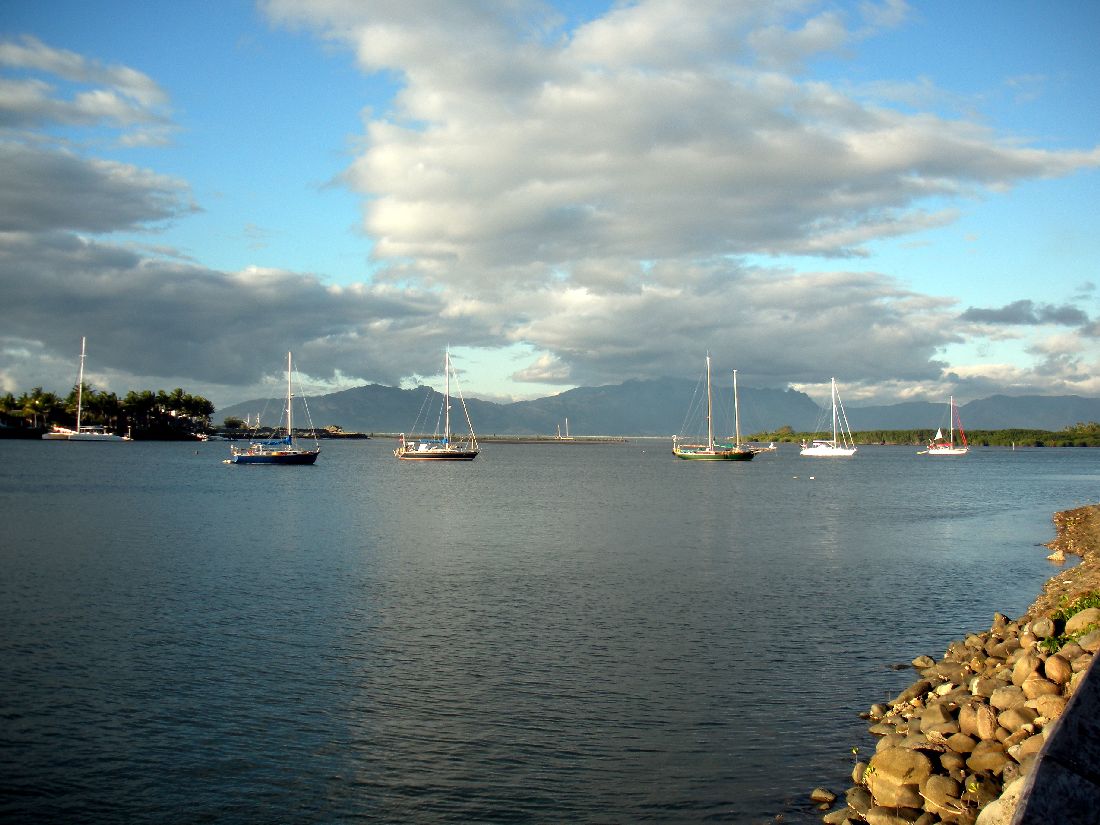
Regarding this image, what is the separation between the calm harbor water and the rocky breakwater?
0.98 meters

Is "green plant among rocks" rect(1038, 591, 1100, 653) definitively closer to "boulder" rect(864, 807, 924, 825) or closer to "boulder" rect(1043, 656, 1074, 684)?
"boulder" rect(1043, 656, 1074, 684)

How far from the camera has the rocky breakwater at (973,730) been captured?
12211 millimetres

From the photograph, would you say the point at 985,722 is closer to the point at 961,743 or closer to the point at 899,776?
the point at 961,743

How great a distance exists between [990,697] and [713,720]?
5.12 metres

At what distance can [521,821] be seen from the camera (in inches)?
520

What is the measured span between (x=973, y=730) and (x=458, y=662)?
11777 mm

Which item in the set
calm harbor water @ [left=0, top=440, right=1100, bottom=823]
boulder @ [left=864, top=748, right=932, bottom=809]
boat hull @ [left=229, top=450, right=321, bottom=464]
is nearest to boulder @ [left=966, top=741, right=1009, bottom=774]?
boulder @ [left=864, top=748, right=932, bottom=809]

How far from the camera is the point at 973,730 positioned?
14.2m

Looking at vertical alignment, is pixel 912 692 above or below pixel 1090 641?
below

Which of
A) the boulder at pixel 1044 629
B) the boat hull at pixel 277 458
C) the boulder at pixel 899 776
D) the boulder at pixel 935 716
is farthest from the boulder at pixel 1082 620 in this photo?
the boat hull at pixel 277 458

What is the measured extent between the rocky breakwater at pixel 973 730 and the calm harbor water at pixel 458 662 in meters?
0.98

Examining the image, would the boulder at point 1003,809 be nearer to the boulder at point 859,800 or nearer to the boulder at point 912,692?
the boulder at point 859,800

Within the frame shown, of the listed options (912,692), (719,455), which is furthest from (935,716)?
(719,455)

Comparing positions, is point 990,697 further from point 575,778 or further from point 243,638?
point 243,638
